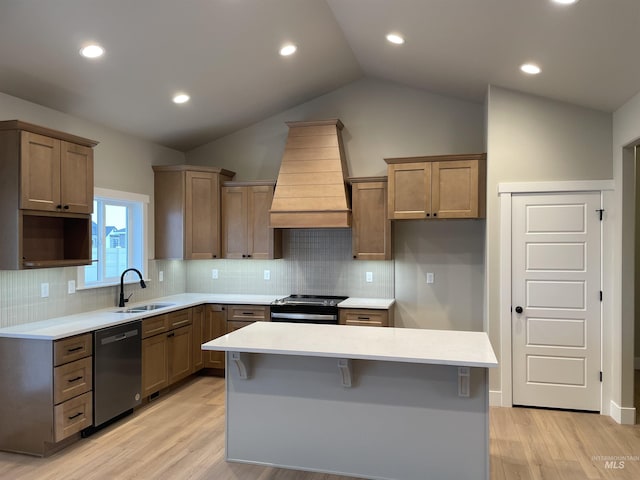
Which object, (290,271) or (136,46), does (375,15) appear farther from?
(290,271)

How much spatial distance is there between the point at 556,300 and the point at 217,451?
3.10 metres

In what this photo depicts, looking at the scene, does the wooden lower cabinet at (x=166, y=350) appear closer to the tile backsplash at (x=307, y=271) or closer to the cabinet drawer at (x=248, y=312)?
the cabinet drawer at (x=248, y=312)

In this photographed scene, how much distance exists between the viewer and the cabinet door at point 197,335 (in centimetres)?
500

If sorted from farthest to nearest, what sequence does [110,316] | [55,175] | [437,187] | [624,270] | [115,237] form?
[115,237], [437,187], [110,316], [624,270], [55,175]

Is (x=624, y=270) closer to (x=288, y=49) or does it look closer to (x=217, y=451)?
(x=288, y=49)

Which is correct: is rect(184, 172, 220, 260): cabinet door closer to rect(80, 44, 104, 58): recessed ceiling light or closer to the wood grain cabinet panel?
the wood grain cabinet panel

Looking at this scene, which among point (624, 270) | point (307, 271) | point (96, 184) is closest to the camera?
point (624, 270)

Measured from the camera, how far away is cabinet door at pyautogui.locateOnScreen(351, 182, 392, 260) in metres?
4.95

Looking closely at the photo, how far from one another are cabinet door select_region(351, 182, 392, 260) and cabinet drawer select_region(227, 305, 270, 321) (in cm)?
115

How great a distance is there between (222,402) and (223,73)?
3054 mm

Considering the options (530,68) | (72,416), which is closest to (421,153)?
(530,68)

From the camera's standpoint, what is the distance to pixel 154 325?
430cm

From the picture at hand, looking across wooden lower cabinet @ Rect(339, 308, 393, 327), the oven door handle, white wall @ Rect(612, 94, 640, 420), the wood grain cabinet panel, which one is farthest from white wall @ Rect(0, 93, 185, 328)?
white wall @ Rect(612, 94, 640, 420)

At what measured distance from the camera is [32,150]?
334 centimetres
